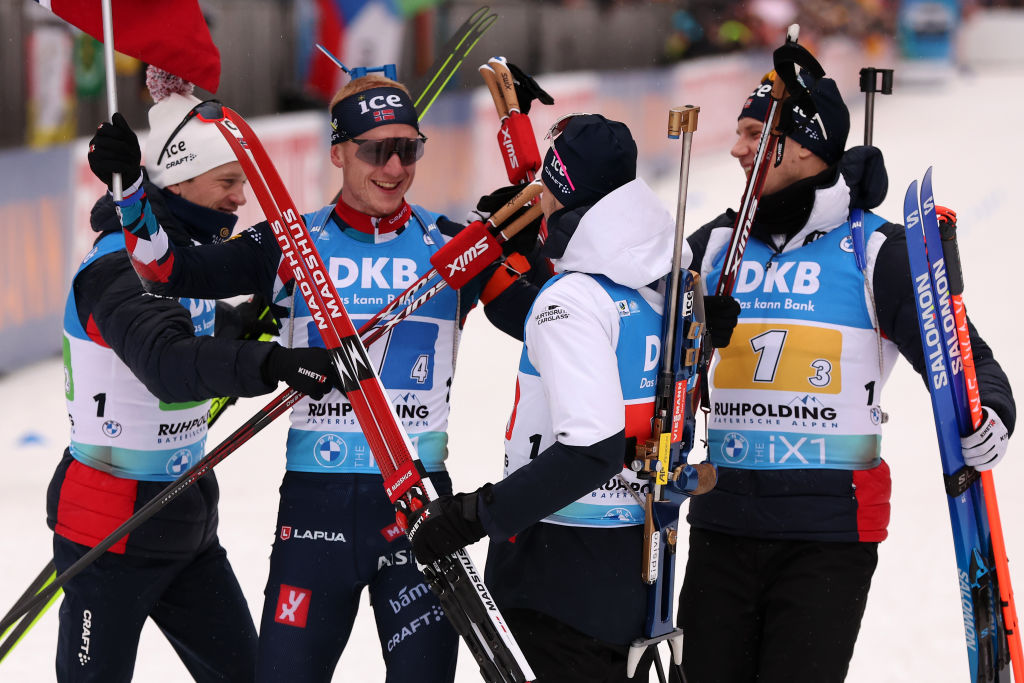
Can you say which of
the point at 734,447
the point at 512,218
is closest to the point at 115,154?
the point at 512,218

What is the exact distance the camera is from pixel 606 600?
2.91 metres

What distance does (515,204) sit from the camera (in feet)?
11.0

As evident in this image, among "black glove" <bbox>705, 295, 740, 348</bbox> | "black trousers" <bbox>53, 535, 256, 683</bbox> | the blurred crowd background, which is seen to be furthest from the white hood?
the blurred crowd background

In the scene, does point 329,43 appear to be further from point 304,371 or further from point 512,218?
point 304,371

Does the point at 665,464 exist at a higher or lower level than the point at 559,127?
lower

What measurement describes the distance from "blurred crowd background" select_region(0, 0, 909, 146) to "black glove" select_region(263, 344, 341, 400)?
20.4ft

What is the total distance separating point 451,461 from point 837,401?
4286 mm

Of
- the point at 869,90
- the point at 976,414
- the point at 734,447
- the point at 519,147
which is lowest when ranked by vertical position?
the point at 734,447

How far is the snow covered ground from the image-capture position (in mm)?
5117

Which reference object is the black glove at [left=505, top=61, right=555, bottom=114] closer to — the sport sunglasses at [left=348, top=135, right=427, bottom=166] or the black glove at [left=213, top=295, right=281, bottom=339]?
the sport sunglasses at [left=348, top=135, right=427, bottom=166]

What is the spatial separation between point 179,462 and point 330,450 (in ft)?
1.80

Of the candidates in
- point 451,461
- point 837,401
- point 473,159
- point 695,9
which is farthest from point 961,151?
point 837,401

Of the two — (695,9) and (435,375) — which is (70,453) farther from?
(695,9)

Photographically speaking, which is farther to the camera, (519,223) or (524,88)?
(524,88)
